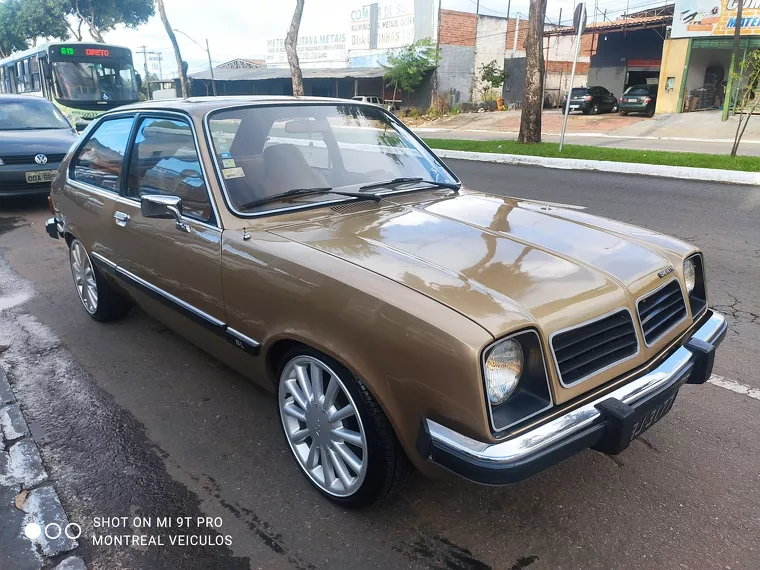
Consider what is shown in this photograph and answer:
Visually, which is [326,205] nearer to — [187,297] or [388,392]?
[187,297]

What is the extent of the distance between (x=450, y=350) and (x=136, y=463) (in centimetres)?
187

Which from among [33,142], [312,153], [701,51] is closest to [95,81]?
[33,142]

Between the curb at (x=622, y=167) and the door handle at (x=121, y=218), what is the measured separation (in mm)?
9613

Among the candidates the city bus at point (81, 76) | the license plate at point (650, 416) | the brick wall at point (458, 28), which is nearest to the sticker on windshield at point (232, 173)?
the license plate at point (650, 416)

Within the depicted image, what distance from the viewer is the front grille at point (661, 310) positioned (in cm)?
235

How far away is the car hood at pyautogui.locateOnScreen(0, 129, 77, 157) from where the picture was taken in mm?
8500

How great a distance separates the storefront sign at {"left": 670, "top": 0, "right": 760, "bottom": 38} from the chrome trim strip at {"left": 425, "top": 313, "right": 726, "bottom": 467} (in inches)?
1013

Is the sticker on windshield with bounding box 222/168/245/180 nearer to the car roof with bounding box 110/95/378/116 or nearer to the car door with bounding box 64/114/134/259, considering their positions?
the car roof with bounding box 110/95/378/116

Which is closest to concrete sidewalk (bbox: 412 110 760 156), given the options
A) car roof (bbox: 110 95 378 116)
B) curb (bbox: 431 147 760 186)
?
curb (bbox: 431 147 760 186)

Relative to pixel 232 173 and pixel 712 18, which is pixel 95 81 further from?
pixel 712 18

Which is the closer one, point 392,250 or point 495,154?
point 392,250

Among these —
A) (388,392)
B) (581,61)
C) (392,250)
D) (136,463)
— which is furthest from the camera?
(581,61)

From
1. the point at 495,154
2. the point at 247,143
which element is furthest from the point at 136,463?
the point at 495,154

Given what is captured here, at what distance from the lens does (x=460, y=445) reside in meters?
1.89
